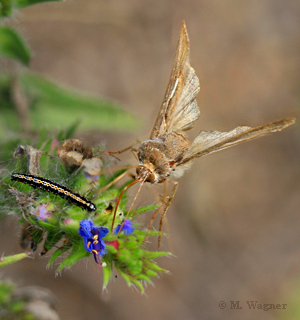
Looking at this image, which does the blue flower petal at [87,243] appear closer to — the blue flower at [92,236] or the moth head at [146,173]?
the blue flower at [92,236]

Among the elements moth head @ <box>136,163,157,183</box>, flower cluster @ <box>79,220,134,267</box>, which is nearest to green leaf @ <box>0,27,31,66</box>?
moth head @ <box>136,163,157,183</box>

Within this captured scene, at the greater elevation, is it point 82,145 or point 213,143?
point 213,143

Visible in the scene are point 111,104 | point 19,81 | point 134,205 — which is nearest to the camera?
point 134,205

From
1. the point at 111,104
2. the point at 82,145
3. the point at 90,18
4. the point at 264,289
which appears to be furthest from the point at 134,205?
the point at 90,18

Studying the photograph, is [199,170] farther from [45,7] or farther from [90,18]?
[45,7]

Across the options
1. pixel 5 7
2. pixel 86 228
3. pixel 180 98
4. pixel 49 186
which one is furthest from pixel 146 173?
pixel 5 7

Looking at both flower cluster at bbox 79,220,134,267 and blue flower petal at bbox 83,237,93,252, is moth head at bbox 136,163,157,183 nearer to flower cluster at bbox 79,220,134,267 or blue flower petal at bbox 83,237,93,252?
flower cluster at bbox 79,220,134,267

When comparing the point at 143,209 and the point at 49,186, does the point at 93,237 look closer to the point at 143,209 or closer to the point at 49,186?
the point at 143,209
